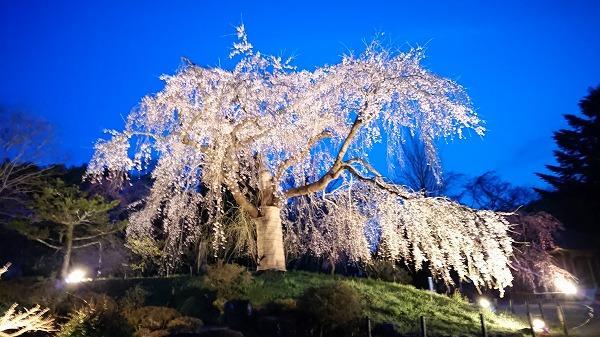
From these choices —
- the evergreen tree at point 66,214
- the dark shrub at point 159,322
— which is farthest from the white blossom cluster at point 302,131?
the evergreen tree at point 66,214

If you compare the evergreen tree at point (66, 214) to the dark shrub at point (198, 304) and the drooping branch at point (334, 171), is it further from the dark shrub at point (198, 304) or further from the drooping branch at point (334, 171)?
the drooping branch at point (334, 171)

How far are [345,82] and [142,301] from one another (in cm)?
680

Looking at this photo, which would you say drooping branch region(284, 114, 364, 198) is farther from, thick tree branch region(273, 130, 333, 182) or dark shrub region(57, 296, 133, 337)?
dark shrub region(57, 296, 133, 337)

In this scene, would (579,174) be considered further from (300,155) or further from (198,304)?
(198,304)

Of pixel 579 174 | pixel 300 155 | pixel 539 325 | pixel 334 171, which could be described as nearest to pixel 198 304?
pixel 300 155

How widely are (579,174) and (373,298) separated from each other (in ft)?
73.3

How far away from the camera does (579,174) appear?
85.8 ft

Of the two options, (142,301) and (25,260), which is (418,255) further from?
(25,260)

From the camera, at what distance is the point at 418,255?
931cm

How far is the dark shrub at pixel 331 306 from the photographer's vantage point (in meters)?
7.72

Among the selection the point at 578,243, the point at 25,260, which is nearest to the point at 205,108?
the point at 25,260

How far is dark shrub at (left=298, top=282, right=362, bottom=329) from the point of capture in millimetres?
7719

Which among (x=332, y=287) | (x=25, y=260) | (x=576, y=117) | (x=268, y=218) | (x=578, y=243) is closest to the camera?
(x=332, y=287)

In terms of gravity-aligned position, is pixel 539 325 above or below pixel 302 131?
below
